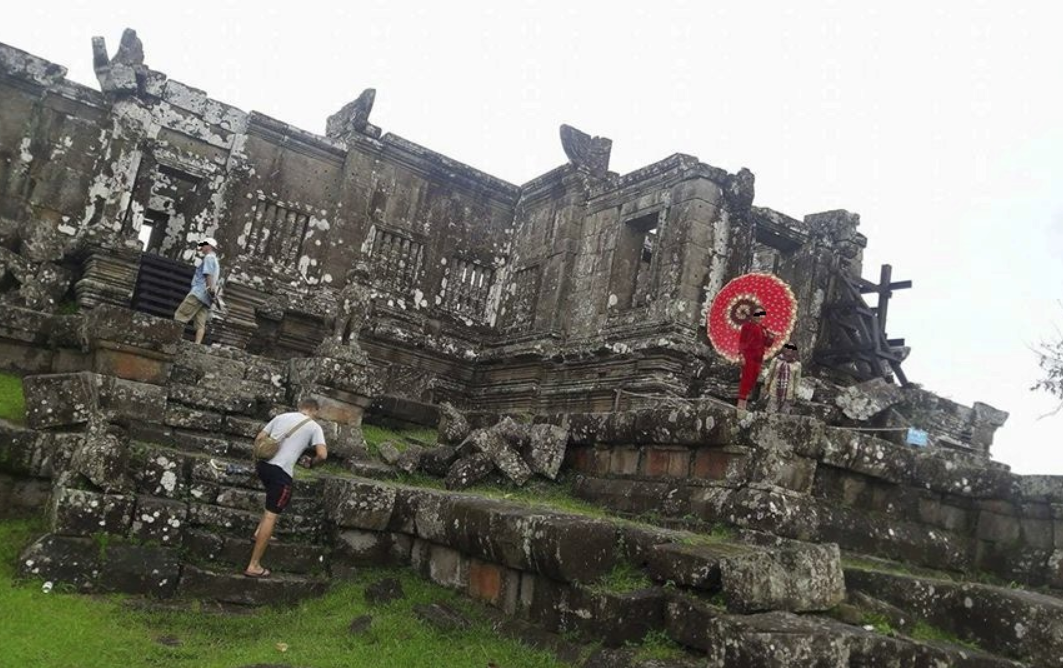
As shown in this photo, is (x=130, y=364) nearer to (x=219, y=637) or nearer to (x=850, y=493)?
(x=219, y=637)

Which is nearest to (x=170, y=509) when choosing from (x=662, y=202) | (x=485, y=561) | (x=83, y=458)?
(x=83, y=458)

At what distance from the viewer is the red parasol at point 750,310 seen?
897 cm

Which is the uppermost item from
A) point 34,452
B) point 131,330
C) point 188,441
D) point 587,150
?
point 587,150

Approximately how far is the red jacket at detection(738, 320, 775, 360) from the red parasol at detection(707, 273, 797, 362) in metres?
0.53

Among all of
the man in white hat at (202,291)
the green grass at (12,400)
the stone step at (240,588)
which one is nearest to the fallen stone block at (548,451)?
the stone step at (240,588)

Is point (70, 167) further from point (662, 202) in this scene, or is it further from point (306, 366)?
point (662, 202)

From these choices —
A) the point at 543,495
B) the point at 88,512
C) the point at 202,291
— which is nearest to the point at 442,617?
the point at 543,495

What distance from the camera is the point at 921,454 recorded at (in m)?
6.36

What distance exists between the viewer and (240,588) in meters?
5.91

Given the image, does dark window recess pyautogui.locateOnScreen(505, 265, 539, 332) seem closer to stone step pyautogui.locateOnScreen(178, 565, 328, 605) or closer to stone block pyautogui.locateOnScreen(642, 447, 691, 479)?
stone block pyautogui.locateOnScreen(642, 447, 691, 479)

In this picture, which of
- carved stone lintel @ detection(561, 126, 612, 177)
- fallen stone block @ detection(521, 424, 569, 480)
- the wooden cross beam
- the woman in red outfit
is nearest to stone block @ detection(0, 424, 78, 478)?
fallen stone block @ detection(521, 424, 569, 480)

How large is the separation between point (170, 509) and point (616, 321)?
848 cm

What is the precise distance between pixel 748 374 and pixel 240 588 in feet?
16.1

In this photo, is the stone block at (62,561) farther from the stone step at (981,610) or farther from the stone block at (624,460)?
the stone step at (981,610)
